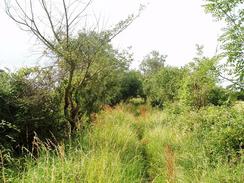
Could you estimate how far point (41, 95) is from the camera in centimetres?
876

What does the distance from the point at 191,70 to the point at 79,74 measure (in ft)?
22.4

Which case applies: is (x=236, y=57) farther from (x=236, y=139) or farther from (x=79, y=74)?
(x=79, y=74)

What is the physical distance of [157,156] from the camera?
8.88 metres

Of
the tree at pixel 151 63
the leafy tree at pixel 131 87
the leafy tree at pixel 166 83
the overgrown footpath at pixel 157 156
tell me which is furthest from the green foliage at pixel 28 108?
the tree at pixel 151 63

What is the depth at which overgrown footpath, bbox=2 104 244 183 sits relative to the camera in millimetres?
5242

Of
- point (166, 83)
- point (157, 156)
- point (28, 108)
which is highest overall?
point (166, 83)

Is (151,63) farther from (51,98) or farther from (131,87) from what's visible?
(51,98)

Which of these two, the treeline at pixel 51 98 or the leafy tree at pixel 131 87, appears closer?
the treeline at pixel 51 98

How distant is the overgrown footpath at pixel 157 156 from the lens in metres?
5.24

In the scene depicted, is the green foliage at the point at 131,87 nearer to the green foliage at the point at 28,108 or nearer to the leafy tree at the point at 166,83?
the leafy tree at the point at 166,83

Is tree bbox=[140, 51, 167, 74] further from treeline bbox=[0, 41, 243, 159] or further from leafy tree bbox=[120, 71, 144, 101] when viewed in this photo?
treeline bbox=[0, 41, 243, 159]


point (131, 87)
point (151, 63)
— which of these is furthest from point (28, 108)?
point (151, 63)

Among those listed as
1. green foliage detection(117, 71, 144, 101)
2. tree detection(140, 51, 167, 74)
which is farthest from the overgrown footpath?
tree detection(140, 51, 167, 74)

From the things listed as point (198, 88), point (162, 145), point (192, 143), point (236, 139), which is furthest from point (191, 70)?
point (236, 139)
